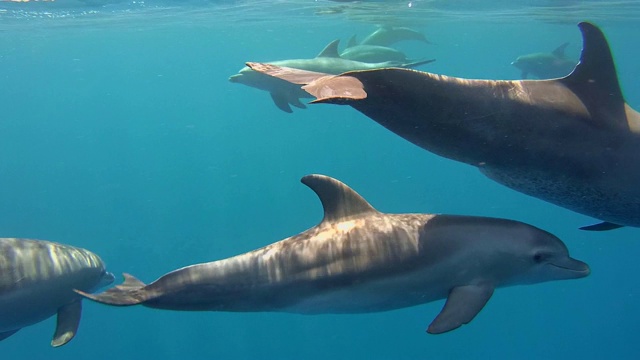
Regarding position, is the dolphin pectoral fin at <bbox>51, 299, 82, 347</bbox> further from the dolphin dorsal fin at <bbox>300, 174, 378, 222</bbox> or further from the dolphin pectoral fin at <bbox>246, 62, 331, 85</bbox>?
the dolphin pectoral fin at <bbox>246, 62, 331, 85</bbox>

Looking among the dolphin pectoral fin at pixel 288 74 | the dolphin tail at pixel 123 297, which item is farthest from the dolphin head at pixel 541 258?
the dolphin tail at pixel 123 297

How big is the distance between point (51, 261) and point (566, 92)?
7.09 metres

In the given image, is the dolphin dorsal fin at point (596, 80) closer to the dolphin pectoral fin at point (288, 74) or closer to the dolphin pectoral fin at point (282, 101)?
the dolphin pectoral fin at point (288, 74)

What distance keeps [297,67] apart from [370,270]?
404 inches

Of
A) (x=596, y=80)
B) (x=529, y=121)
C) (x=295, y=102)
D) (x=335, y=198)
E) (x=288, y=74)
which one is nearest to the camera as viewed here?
(x=288, y=74)

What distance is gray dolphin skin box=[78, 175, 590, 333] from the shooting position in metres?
4.71

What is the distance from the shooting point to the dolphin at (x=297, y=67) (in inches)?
545

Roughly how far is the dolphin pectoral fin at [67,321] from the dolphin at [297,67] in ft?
24.6

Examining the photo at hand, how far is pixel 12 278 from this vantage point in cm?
686

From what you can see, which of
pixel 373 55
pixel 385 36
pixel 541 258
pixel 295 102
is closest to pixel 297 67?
pixel 295 102

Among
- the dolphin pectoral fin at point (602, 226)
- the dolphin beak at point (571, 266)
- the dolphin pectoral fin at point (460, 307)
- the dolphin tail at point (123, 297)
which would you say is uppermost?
the dolphin tail at point (123, 297)

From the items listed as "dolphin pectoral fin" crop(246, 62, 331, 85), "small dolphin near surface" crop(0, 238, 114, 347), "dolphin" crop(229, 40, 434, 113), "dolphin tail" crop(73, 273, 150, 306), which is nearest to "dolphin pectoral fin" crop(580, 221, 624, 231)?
"dolphin pectoral fin" crop(246, 62, 331, 85)

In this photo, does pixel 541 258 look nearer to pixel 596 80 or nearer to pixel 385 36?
pixel 596 80

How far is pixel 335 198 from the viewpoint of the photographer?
516 centimetres
